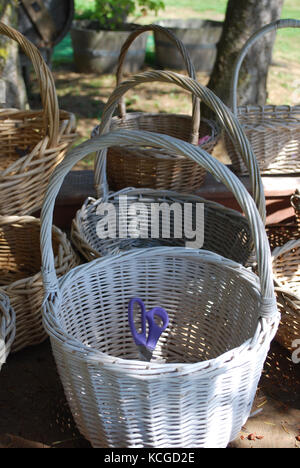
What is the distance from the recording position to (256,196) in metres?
1.27

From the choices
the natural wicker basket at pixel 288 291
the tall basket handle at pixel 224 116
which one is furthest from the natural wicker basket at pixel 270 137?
the tall basket handle at pixel 224 116

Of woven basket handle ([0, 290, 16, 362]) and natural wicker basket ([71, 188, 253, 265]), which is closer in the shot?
woven basket handle ([0, 290, 16, 362])

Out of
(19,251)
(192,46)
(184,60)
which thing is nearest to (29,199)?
(19,251)

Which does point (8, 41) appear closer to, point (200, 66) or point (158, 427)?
point (158, 427)

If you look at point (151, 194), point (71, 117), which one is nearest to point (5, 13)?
point (71, 117)

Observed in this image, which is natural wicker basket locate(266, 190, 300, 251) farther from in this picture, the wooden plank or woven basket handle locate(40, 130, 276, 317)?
the wooden plank

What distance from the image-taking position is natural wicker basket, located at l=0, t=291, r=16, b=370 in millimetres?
1218

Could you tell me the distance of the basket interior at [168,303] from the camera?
1392mm

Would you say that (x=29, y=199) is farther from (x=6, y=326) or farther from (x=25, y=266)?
(x=6, y=326)

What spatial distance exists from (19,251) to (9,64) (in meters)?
1.18

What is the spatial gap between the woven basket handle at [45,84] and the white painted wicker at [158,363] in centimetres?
50

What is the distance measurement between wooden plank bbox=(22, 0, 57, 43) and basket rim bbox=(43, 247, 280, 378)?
3.38 meters

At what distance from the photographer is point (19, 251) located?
1.87 metres

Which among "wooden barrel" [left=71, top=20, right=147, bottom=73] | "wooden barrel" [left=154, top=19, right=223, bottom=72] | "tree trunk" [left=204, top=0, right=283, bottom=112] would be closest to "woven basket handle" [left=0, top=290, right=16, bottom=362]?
"tree trunk" [left=204, top=0, right=283, bottom=112]
